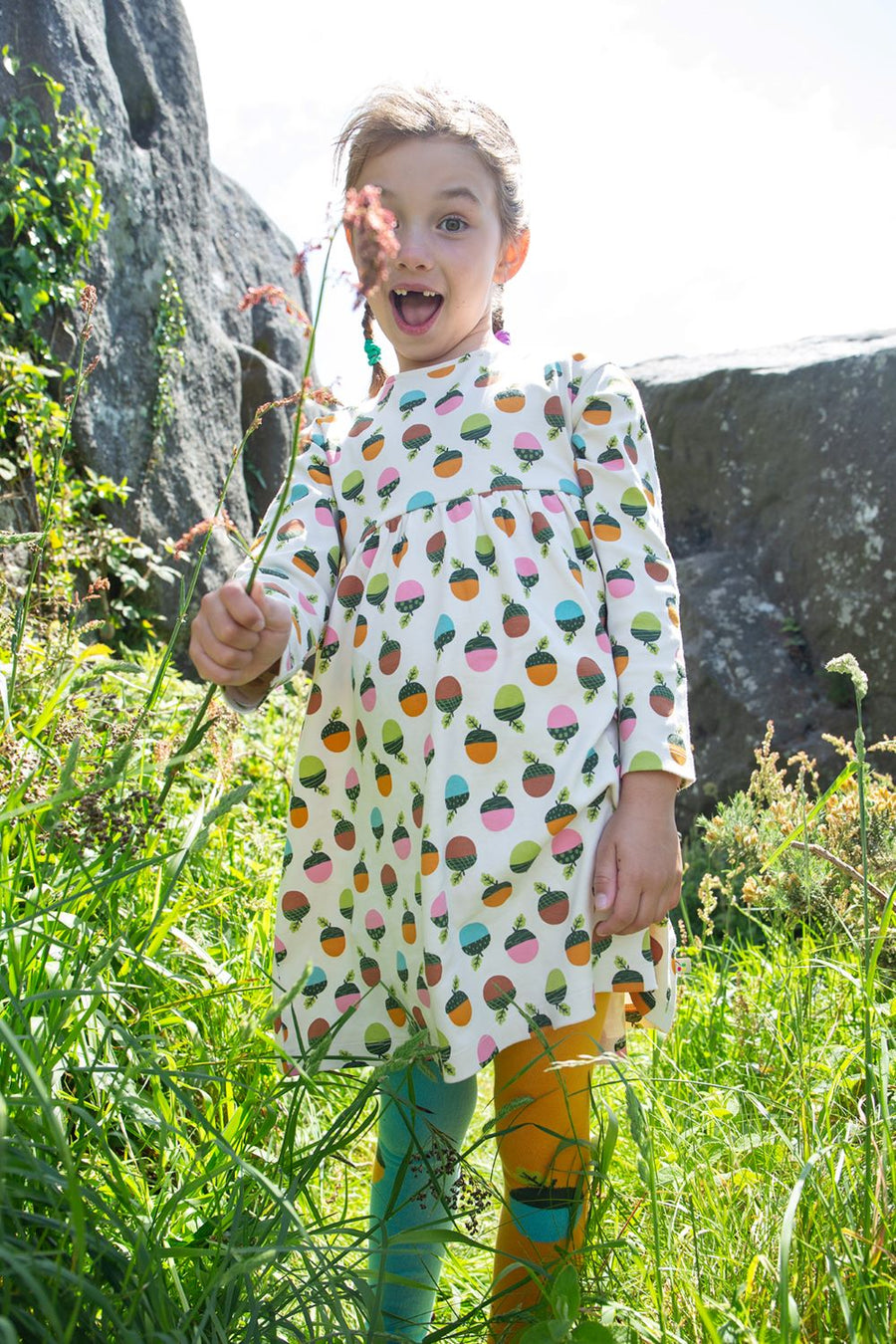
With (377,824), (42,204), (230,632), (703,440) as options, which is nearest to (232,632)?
(230,632)

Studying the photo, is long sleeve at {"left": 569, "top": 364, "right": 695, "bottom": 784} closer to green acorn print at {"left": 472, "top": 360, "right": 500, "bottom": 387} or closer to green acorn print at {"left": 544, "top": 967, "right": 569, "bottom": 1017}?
green acorn print at {"left": 472, "top": 360, "right": 500, "bottom": 387}

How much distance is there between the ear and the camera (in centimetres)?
191

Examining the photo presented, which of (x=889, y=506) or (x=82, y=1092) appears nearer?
(x=82, y=1092)

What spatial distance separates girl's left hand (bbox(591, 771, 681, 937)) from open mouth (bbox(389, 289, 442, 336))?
0.81 meters

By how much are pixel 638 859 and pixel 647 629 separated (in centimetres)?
32

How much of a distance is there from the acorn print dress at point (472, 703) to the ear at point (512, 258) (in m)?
0.28

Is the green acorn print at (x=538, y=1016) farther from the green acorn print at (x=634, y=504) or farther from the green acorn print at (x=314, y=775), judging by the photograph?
the green acorn print at (x=634, y=504)

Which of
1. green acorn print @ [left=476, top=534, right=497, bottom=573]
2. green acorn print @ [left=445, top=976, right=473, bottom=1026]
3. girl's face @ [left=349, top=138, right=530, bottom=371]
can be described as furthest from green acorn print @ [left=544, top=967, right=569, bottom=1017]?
girl's face @ [left=349, top=138, right=530, bottom=371]

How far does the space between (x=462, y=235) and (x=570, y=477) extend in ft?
1.43

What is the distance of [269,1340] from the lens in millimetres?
1036

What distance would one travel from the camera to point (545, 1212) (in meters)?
1.37

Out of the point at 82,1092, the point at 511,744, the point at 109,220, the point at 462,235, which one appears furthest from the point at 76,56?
the point at 82,1092

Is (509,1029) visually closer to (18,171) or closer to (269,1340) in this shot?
(269,1340)

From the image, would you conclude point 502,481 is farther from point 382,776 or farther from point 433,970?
point 433,970
